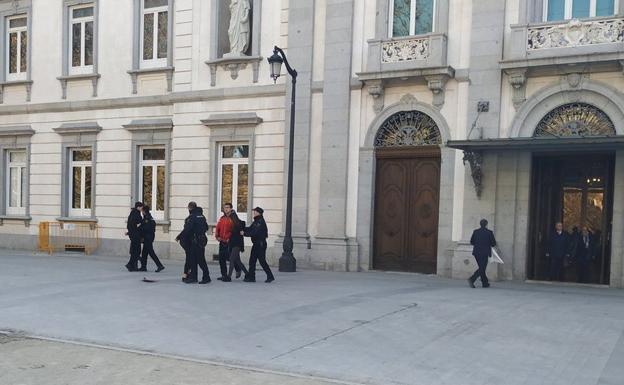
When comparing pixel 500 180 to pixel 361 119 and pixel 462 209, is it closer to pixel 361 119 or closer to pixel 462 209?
pixel 462 209

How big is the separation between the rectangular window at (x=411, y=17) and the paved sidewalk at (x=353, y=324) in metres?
6.68

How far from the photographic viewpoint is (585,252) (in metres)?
14.6

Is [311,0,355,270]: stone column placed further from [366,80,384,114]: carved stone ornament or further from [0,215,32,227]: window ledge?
[0,215,32,227]: window ledge

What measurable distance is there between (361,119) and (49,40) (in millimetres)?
11914

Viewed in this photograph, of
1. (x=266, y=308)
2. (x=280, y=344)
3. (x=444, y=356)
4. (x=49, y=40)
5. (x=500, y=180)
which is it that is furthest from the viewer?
(x=49, y=40)

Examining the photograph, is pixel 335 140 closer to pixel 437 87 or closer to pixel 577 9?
pixel 437 87

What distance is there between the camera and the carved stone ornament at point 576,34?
13.5 meters

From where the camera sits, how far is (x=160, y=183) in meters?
19.9

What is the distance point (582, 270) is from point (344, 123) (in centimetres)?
691

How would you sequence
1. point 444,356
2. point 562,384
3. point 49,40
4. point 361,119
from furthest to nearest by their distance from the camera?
point 49,40
point 361,119
point 444,356
point 562,384

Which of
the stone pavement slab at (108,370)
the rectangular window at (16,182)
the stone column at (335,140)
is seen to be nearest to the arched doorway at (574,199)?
the stone column at (335,140)

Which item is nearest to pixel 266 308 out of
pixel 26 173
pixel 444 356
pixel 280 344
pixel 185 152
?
pixel 280 344

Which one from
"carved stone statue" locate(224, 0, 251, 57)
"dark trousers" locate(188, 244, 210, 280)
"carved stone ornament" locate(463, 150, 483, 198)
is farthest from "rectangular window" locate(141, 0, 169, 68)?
"carved stone ornament" locate(463, 150, 483, 198)

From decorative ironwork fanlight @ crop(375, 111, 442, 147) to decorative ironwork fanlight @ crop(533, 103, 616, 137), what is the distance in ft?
8.33
